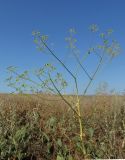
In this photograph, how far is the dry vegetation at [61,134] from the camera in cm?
573

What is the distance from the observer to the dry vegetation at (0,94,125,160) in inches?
226

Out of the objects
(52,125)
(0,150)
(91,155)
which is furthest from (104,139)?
(0,150)

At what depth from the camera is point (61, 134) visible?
6.43 m

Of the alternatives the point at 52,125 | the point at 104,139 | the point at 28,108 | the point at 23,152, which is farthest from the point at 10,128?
the point at 28,108

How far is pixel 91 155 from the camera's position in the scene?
5.73 m

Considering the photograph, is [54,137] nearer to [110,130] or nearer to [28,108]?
[110,130]

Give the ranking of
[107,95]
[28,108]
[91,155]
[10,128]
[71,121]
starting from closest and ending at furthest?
[91,155], [10,128], [71,121], [107,95], [28,108]

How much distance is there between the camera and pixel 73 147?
5.96 metres

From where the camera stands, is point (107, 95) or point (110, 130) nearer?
point (110, 130)

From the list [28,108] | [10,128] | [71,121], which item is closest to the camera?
[10,128]

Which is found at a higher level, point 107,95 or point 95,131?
point 107,95

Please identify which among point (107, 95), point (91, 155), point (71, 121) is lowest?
point (91, 155)

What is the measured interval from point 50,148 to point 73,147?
45cm

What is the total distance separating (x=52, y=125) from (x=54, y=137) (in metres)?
0.40
